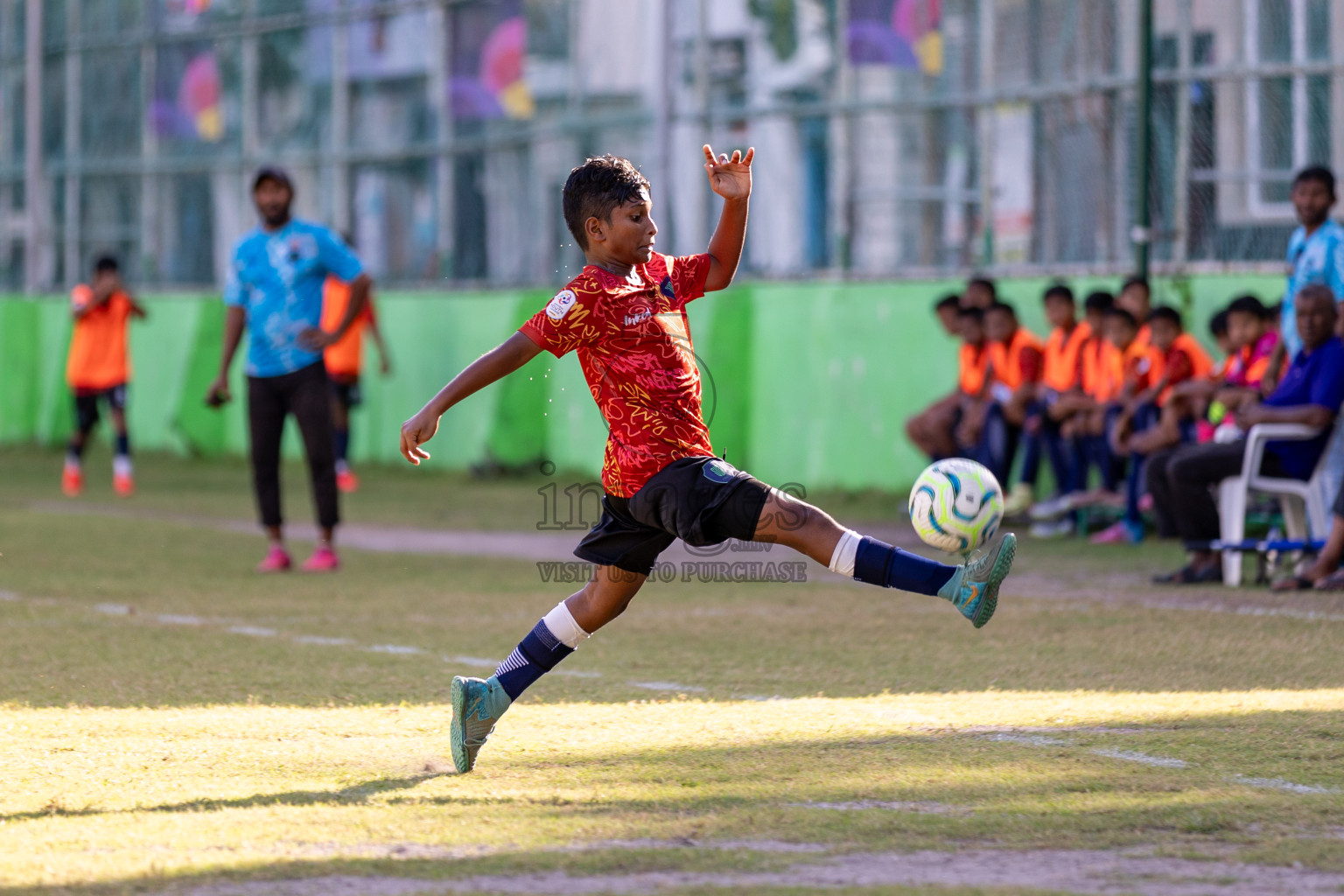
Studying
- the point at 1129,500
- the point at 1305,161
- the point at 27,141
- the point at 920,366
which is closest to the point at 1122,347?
the point at 1129,500

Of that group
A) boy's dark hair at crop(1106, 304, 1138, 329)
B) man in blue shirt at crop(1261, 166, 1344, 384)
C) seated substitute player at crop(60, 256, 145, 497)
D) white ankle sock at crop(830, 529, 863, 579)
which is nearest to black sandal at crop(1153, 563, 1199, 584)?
man in blue shirt at crop(1261, 166, 1344, 384)

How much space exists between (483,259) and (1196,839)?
54.7 ft

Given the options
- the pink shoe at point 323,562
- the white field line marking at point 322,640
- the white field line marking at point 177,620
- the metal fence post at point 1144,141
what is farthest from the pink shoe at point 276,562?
the metal fence post at point 1144,141

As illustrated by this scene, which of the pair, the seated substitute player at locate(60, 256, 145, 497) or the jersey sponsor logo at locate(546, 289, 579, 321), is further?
the seated substitute player at locate(60, 256, 145, 497)

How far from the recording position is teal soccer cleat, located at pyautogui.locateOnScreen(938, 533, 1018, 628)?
508cm

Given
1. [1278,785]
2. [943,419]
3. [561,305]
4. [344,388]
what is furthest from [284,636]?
[344,388]

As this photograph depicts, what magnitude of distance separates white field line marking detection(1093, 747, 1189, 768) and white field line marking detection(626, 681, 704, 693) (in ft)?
5.47

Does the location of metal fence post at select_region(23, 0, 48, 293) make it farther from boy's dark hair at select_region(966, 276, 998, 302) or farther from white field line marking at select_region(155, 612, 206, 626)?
white field line marking at select_region(155, 612, 206, 626)

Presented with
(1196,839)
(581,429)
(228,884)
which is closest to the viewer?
(228,884)

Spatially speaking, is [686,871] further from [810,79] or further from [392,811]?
[810,79]

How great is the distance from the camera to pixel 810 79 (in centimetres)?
1631

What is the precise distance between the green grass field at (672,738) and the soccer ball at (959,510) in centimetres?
57

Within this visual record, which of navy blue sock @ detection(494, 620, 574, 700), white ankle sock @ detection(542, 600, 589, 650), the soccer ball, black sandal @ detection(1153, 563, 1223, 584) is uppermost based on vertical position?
the soccer ball

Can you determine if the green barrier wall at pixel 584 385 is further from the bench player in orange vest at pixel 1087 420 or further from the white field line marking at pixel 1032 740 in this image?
the white field line marking at pixel 1032 740
